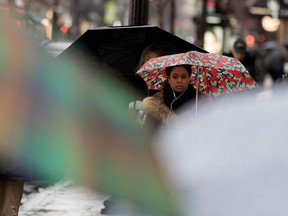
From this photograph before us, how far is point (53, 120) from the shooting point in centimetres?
823

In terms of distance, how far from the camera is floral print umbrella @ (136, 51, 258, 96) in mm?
8617

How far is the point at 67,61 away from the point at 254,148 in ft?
9.38

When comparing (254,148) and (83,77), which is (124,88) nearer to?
(83,77)

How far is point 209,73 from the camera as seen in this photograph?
9.41 metres

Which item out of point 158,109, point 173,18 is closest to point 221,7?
point 173,18

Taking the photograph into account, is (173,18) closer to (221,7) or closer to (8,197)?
(221,7)

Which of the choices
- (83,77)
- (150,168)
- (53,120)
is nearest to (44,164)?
(53,120)

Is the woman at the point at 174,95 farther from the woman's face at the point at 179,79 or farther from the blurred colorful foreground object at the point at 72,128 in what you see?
the blurred colorful foreground object at the point at 72,128

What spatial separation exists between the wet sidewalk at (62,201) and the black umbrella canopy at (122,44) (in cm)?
156

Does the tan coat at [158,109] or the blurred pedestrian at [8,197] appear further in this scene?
the tan coat at [158,109]

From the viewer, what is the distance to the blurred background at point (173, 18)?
15.7 metres

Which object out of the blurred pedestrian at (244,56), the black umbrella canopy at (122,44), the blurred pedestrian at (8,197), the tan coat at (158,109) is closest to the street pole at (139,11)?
the black umbrella canopy at (122,44)

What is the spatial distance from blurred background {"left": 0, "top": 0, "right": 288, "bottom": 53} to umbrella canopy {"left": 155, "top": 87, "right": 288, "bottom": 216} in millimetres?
1722

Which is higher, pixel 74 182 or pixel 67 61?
pixel 67 61
